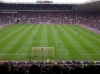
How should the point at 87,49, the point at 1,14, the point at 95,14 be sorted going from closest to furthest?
the point at 87,49 → the point at 95,14 → the point at 1,14

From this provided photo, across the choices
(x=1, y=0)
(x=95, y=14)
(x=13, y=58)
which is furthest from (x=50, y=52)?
(x=95, y=14)

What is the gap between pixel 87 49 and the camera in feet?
104

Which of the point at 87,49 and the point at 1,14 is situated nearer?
the point at 87,49

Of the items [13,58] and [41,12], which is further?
[41,12]

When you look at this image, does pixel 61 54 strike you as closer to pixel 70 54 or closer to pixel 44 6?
pixel 70 54

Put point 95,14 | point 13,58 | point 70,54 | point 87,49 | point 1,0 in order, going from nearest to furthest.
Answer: point 13,58 → point 70,54 → point 87,49 → point 1,0 → point 95,14

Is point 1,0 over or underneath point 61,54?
over

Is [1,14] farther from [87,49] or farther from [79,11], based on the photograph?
[87,49]

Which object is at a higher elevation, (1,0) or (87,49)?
(1,0)

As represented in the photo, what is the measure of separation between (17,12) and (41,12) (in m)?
14.9

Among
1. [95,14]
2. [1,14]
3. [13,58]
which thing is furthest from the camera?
[1,14]

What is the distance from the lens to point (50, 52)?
95.0 feet

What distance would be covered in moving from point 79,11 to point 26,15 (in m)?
32.8

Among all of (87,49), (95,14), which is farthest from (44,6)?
(87,49)
